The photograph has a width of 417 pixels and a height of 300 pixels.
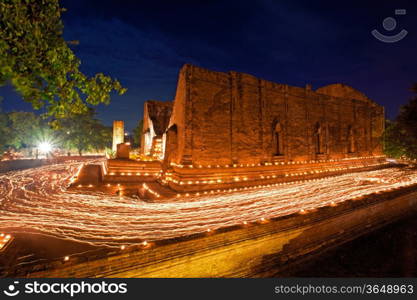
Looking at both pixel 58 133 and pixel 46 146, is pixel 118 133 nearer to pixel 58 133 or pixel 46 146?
pixel 58 133

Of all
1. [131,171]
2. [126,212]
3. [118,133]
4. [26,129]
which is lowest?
[126,212]

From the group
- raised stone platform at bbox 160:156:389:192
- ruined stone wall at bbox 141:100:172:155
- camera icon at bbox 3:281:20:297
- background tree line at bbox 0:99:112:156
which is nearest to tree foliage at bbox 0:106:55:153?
background tree line at bbox 0:99:112:156

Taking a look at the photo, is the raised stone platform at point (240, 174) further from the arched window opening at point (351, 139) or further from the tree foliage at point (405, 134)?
the tree foliage at point (405, 134)

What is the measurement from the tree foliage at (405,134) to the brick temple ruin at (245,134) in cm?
338

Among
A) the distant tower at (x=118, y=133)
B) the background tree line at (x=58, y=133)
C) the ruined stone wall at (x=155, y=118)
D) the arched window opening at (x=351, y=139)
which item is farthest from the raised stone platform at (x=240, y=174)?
the background tree line at (x=58, y=133)

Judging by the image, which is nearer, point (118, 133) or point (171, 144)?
point (171, 144)

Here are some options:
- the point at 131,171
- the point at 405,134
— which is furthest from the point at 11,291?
the point at 405,134

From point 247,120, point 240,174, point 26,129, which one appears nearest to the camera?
point 240,174

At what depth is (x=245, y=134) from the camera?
1203 cm

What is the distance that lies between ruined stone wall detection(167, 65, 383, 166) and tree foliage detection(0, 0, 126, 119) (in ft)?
18.5

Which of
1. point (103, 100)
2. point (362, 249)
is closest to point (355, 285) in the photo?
point (362, 249)

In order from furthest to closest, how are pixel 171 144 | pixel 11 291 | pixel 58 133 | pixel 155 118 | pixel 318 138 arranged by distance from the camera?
pixel 58 133, pixel 155 118, pixel 318 138, pixel 171 144, pixel 11 291

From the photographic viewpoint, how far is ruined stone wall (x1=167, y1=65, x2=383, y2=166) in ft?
34.9

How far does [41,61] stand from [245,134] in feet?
31.3
